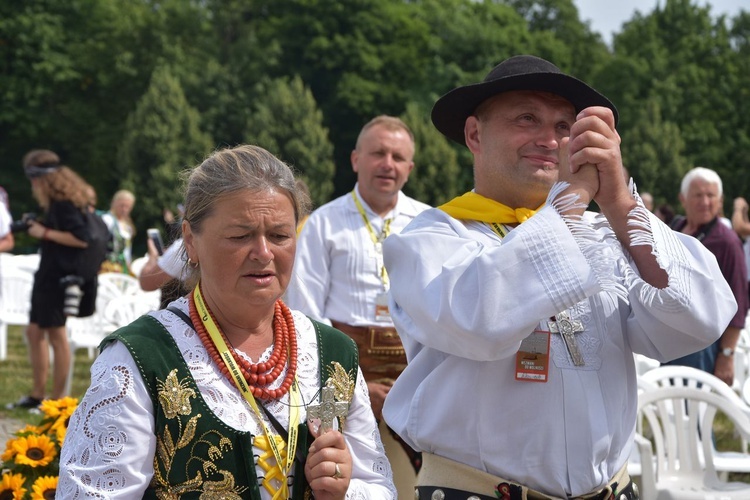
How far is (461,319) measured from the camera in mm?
2588

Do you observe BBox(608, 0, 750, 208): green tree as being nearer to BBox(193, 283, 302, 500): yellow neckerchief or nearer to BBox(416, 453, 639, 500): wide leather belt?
BBox(416, 453, 639, 500): wide leather belt

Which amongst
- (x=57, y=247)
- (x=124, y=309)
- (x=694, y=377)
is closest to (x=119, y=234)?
(x=124, y=309)

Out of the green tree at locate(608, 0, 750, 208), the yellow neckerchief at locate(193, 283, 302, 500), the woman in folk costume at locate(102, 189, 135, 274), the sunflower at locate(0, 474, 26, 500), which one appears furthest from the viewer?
the green tree at locate(608, 0, 750, 208)

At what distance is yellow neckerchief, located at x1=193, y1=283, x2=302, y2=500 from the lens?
250 cm

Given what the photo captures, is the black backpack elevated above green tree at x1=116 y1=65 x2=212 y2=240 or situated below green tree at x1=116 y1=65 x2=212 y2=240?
below

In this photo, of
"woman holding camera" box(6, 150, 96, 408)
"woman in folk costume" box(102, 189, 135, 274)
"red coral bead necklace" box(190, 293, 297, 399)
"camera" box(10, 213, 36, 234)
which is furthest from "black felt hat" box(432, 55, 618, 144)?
"woman in folk costume" box(102, 189, 135, 274)

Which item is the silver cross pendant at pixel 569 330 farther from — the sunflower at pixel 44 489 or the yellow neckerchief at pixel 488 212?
the sunflower at pixel 44 489

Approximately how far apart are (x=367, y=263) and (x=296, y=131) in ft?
135

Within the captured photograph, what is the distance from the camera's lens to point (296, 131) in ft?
153

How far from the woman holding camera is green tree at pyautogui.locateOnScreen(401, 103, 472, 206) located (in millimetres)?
36523

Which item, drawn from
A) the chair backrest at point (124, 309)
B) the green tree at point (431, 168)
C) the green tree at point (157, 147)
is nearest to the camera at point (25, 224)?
the chair backrest at point (124, 309)

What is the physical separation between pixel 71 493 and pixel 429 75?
51307 millimetres

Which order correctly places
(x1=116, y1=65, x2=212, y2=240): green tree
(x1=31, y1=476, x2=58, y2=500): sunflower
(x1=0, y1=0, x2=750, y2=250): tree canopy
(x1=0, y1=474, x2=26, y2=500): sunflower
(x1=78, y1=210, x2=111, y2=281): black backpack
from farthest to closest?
1. (x1=0, y1=0, x2=750, y2=250): tree canopy
2. (x1=116, y1=65, x2=212, y2=240): green tree
3. (x1=78, y1=210, x2=111, y2=281): black backpack
4. (x1=0, y1=474, x2=26, y2=500): sunflower
5. (x1=31, y1=476, x2=58, y2=500): sunflower

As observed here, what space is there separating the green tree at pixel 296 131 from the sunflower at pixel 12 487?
4141 cm
